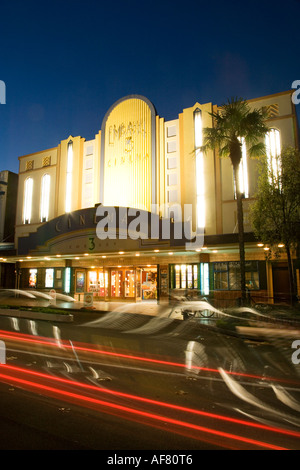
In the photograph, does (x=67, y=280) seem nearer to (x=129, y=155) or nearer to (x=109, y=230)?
(x=109, y=230)

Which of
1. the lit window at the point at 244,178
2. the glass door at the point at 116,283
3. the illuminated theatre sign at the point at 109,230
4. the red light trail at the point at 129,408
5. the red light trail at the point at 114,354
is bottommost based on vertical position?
the red light trail at the point at 114,354

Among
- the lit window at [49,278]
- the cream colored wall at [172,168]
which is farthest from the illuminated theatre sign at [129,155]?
the lit window at [49,278]

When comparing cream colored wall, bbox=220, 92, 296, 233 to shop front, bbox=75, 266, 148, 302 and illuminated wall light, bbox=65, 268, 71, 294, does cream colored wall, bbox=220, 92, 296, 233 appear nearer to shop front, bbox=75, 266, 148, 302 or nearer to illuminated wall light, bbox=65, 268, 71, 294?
shop front, bbox=75, 266, 148, 302

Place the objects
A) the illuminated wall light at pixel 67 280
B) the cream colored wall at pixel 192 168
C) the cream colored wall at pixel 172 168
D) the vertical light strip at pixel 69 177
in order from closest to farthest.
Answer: the cream colored wall at pixel 192 168, the cream colored wall at pixel 172 168, the illuminated wall light at pixel 67 280, the vertical light strip at pixel 69 177

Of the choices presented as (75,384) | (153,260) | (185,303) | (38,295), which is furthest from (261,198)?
(38,295)

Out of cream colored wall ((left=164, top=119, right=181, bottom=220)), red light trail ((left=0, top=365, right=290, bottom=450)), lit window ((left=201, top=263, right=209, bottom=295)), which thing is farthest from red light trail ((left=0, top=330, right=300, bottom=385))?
cream colored wall ((left=164, top=119, right=181, bottom=220))

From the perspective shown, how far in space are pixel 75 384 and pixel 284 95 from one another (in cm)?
2541

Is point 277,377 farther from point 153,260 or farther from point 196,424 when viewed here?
point 153,260

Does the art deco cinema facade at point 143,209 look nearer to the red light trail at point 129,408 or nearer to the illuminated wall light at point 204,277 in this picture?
the illuminated wall light at point 204,277

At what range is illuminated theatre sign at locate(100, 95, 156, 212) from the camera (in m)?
27.5

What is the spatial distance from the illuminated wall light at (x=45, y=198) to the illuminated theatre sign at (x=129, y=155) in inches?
273

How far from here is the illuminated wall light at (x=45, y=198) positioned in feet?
106
